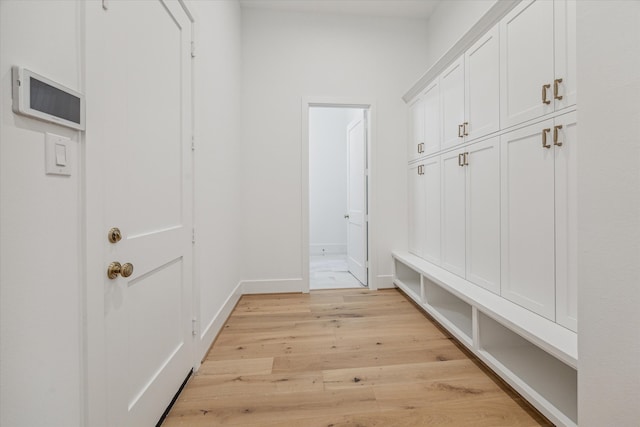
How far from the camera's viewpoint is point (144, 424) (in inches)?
47.3

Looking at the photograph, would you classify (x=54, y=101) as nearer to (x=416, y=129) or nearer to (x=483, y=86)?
(x=483, y=86)

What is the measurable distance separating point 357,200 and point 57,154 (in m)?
3.34

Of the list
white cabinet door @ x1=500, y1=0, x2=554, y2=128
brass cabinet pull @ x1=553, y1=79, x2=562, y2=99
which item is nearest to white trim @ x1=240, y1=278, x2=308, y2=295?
white cabinet door @ x1=500, y1=0, x2=554, y2=128

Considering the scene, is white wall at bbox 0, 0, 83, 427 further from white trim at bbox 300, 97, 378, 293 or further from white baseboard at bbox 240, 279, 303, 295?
white trim at bbox 300, 97, 378, 293

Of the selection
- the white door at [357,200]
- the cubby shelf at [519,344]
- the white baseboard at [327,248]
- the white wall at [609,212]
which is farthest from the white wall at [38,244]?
the white baseboard at [327,248]

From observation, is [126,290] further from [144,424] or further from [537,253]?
[537,253]

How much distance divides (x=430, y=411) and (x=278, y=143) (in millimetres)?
2815

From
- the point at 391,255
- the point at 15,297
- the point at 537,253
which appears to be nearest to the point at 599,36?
the point at 537,253

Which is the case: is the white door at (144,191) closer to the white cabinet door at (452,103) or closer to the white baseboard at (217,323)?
the white baseboard at (217,323)

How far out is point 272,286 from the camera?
3283 mm

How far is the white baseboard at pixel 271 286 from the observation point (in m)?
3.25

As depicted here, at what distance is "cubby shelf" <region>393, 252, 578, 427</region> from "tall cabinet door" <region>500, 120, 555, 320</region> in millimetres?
118

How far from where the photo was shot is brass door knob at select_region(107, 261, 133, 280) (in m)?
0.99

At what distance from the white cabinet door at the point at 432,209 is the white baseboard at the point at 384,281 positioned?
63 centimetres
